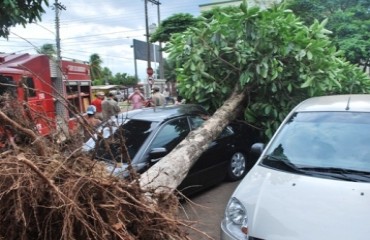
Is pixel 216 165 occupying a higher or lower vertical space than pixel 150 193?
lower

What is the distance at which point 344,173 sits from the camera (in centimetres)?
348

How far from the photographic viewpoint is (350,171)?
3.50 meters

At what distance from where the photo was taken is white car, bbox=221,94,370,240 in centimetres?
291

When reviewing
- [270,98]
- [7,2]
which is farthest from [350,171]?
[7,2]

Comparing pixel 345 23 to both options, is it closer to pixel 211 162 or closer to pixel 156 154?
pixel 211 162

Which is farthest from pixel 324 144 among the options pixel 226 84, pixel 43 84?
pixel 43 84

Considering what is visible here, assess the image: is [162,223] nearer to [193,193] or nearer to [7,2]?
[193,193]

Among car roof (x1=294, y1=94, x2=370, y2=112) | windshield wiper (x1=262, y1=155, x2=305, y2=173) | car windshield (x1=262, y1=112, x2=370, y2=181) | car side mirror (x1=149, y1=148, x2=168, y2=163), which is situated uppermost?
car roof (x1=294, y1=94, x2=370, y2=112)

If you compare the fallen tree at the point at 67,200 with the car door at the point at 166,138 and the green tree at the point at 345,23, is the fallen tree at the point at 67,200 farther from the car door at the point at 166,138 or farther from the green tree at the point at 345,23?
the green tree at the point at 345,23

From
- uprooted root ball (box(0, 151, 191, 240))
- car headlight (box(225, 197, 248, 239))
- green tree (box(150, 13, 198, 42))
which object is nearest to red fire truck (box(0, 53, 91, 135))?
uprooted root ball (box(0, 151, 191, 240))

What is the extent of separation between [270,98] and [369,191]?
13.7 ft

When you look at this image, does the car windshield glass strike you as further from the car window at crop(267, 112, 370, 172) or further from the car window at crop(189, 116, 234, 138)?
the car window at crop(267, 112, 370, 172)

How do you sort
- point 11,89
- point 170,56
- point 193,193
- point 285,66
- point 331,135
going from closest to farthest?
1. point 11,89
2. point 331,135
3. point 193,193
4. point 285,66
5. point 170,56

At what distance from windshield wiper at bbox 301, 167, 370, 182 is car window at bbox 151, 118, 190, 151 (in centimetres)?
248
